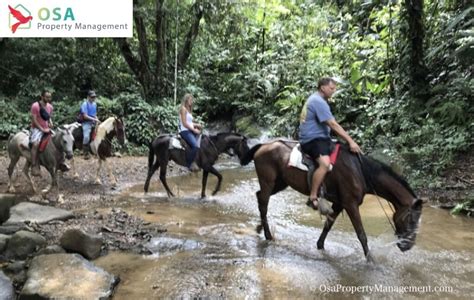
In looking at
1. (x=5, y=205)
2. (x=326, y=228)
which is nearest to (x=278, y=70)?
(x=326, y=228)

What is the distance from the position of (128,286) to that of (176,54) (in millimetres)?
16390

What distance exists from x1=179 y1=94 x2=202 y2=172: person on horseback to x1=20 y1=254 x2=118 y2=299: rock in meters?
4.86

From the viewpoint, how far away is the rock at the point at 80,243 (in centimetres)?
595

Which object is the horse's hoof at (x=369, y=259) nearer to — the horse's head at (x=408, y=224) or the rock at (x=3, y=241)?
the horse's head at (x=408, y=224)

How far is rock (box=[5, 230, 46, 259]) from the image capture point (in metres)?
5.93

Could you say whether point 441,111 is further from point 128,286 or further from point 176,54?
point 176,54

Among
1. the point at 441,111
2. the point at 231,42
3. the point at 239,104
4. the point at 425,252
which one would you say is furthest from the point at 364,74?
A: the point at 231,42

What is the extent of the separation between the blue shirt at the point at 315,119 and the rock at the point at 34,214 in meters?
4.42

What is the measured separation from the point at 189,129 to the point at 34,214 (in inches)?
151

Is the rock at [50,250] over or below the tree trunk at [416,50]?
below

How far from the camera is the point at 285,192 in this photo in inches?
449

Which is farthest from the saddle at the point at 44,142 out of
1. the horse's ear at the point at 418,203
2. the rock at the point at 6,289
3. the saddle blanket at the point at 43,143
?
the horse's ear at the point at 418,203
